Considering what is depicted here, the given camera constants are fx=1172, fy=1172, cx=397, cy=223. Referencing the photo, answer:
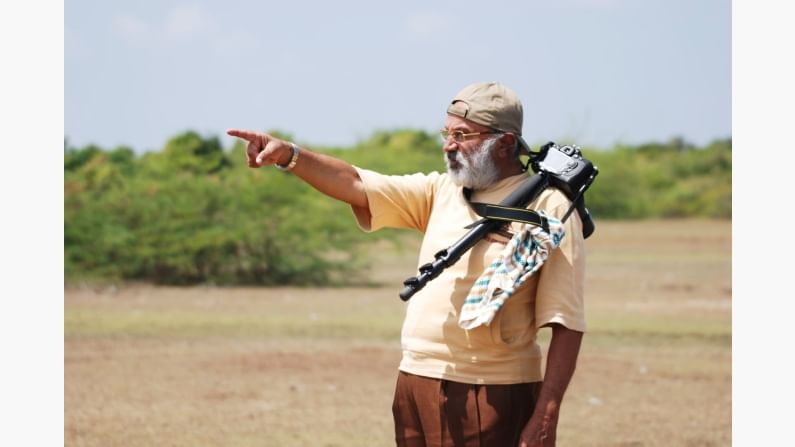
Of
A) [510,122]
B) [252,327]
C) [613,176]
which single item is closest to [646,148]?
[613,176]

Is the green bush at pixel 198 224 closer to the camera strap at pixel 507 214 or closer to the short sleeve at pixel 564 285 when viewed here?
the camera strap at pixel 507 214

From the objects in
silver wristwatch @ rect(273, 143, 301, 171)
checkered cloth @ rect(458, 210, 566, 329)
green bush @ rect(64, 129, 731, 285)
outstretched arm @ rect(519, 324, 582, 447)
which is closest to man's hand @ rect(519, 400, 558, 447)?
outstretched arm @ rect(519, 324, 582, 447)

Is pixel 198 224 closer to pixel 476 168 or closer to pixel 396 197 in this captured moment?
pixel 396 197

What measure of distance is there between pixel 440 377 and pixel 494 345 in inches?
7.6

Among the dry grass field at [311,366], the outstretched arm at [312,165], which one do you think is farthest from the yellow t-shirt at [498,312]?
the dry grass field at [311,366]

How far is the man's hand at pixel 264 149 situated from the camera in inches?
143

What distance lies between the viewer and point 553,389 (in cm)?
335

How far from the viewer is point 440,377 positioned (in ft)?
11.5

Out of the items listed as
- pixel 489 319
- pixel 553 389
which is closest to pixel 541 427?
pixel 553 389

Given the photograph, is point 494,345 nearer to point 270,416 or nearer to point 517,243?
point 517,243

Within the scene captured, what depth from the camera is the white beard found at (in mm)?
3541

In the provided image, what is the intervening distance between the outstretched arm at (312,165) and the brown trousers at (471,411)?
A: 0.63 meters

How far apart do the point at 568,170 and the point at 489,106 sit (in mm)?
305

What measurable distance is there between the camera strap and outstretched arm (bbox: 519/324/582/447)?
307 millimetres
